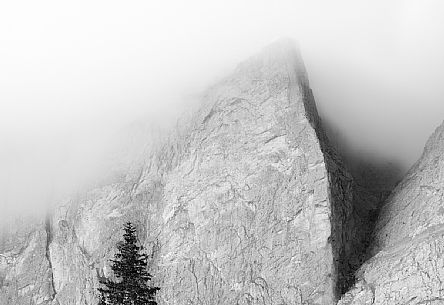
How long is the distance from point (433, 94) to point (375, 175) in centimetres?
1144

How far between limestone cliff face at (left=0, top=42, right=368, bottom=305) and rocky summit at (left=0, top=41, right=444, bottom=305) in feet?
0.31

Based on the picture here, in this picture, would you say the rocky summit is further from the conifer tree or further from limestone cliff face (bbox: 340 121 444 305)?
the conifer tree

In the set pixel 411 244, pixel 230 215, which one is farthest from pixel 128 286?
pixel 411 244

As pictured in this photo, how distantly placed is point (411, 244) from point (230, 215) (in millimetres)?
13270

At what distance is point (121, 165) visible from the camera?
190 ft

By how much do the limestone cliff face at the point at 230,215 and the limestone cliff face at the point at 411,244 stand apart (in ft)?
7.02

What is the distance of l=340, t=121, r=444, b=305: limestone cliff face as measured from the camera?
42.7m

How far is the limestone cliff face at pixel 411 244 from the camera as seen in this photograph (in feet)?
140

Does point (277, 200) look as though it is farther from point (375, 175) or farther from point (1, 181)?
point (1, 181)

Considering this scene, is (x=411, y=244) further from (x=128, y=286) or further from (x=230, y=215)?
(x=128, y=286)

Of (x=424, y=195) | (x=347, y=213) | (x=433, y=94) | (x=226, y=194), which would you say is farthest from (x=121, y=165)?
(x=433, y=94)

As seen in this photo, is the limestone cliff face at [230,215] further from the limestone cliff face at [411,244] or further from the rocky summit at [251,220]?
the limestone cliff face at [411,244]

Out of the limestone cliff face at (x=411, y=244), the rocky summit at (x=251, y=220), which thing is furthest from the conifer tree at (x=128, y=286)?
the limestone cliff face at (x=411, y=244)

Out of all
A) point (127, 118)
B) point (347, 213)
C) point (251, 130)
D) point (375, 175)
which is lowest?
point (375, 175)
